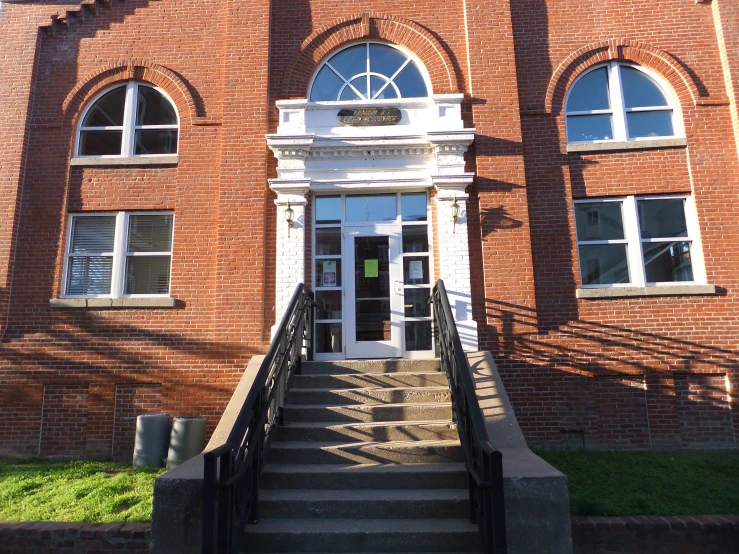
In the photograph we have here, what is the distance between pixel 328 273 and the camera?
8703mm

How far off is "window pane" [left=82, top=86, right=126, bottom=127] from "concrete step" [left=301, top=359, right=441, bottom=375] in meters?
5.87

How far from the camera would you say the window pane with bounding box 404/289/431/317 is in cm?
852

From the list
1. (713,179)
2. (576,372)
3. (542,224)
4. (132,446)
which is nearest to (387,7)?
(542,224)

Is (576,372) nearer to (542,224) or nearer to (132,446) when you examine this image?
(542,224)

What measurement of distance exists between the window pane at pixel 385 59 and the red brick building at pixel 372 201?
53 millimetres

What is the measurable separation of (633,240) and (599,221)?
592 mm

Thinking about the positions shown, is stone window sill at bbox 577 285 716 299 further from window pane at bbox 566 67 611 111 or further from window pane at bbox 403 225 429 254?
window pane at bbox 566 67 611 111

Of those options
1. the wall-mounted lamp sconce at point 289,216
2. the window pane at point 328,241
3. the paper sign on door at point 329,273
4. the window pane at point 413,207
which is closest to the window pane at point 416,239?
the window pane at point 413,207

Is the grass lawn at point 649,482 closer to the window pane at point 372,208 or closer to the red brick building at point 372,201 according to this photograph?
the red brick building at point 372,201

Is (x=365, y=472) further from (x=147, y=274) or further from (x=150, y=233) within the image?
(x=150, y=233)

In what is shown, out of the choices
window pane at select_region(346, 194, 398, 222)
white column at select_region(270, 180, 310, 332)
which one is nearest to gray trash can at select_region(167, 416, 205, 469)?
white column at select_region(270, 180, 310, 332)

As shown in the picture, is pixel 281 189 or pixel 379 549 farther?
pixel 281 189

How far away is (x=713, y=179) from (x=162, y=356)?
909 cm

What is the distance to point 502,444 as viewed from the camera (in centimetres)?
554
